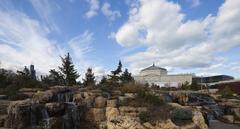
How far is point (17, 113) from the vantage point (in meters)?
14.8

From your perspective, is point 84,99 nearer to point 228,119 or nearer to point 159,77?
point 228,119

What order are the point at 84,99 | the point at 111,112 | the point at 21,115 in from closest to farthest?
1. the point at 21,115
2. the point at 111,112
3. the point at 84,99

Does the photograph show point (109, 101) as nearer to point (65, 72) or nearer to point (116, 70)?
point (65, 72)

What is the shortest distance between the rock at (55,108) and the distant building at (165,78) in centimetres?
6465

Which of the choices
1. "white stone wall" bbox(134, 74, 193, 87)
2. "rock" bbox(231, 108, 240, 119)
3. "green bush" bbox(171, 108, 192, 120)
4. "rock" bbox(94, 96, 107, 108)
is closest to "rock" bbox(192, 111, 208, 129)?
"green bush" bbox(171, 108, 192, 120)

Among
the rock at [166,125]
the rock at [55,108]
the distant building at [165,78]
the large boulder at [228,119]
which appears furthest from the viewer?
the distant building at [165,78]

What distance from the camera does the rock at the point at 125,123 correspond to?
1376 cm

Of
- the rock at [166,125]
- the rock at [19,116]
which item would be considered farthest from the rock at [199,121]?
the rock at [19,116]

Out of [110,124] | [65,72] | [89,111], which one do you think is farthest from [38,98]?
[65,72]

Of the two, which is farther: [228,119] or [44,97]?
[228,119]

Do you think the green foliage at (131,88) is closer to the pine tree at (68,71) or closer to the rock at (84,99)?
the rock at (84,99)

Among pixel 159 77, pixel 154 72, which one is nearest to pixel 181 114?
pixel 159 77

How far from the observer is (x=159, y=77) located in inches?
3541

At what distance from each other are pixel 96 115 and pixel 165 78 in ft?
245
